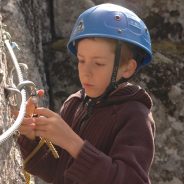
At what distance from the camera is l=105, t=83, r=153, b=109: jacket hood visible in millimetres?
2365

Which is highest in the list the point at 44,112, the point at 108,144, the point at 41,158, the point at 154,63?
the point at 44,112

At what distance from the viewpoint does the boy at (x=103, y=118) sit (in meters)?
2.07

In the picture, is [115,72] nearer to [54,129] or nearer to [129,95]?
[129,95]

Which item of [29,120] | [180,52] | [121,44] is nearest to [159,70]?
[180,52]

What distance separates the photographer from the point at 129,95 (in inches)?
93.5

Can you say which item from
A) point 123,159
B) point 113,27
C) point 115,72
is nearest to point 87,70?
point 115,72

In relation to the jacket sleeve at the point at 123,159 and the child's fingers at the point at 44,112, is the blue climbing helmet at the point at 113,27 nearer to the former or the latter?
the jacket sleeve at the point at 123,159

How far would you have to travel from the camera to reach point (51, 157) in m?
2.63

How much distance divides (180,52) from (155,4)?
607 millimetres

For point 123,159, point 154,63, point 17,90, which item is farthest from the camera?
point 154,63

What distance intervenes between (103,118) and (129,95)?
0.56ft

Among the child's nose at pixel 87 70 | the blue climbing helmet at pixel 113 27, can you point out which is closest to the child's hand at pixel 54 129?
the child's nose at pixel 87 70

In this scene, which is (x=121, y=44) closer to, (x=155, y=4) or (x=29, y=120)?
(x=29, y=120)

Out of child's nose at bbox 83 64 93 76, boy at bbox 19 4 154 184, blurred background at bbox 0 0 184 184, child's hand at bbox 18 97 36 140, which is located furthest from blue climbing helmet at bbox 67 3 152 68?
blurred background at bbox 0 0 184 184
